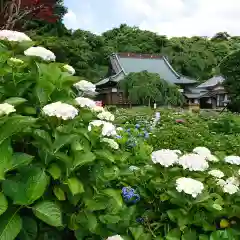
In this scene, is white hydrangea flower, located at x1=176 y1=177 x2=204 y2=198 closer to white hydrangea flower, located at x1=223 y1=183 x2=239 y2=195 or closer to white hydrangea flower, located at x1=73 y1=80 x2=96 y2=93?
white hydrangea flower, located at x1=223 y1=183 x2=239 y2=195

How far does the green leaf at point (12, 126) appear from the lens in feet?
4.48

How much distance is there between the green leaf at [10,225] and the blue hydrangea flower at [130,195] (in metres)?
0.76

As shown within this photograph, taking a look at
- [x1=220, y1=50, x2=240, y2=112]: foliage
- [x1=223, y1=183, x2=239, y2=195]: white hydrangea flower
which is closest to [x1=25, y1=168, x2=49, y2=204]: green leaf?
[x1=223, y1=183, x2=239, y2=195]: white hydrangea flower

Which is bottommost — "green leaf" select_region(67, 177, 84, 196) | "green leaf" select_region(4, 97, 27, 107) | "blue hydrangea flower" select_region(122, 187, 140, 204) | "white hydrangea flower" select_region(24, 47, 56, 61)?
"blue hydrangea flower" select_region(122, 187, 140, 204)

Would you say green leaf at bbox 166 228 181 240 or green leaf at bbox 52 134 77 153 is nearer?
green leaf at bbox 52 134 77 153

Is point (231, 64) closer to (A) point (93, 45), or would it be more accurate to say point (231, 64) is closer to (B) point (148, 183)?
(B) point (148, 183)

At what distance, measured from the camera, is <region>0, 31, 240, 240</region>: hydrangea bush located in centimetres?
139

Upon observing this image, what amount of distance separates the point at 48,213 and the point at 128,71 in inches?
1246

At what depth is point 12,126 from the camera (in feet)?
4.51

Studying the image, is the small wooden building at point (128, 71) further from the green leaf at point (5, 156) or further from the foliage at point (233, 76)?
the green leaf at point (5, 156)

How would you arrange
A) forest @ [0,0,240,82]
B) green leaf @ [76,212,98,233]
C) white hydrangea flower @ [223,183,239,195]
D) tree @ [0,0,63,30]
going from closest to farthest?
green leaf @ [76,212,98,233], white hydrangea flower @ [223,183,239,195], tree @ [0,0,63,30], forest @ [0,0,240,82]

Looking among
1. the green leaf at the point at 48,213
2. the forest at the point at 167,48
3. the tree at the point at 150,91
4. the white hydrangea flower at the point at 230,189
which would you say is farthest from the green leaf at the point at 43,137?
the forest at the point at 167,48

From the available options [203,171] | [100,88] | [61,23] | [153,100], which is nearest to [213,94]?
[100,88]

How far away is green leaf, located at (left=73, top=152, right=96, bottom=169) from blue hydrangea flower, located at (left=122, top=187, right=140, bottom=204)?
1.81ft
